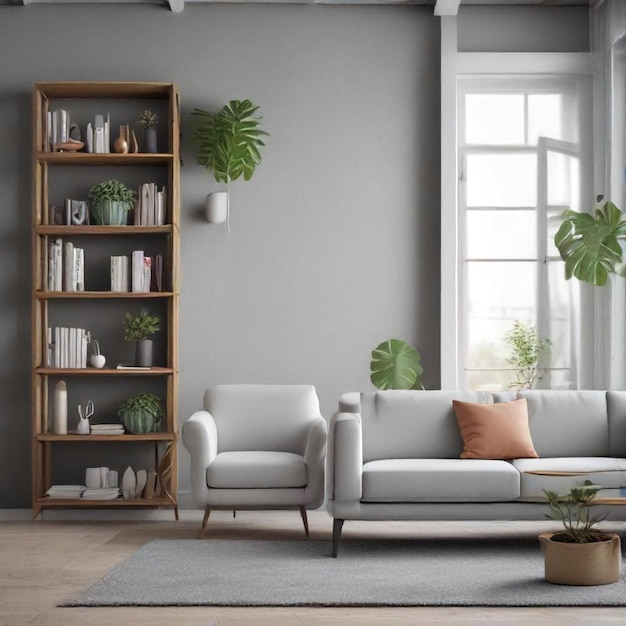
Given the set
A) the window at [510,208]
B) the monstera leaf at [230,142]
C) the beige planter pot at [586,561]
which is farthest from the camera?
the window at [510,208]

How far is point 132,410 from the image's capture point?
19.6 ft

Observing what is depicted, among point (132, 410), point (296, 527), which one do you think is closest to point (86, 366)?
point (132, 410)

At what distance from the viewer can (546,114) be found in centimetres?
654

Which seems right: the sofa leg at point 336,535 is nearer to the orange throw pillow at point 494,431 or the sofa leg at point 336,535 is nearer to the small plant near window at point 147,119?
the orange throw pillow at point 494,431

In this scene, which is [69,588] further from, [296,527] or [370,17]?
[370,17]

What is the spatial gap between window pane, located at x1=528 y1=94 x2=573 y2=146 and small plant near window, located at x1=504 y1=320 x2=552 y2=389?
4.28 feet

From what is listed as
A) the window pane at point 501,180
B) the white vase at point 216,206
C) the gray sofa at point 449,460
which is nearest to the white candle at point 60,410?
the white vase at point 216,206

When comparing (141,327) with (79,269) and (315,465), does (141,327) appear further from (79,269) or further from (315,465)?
(315,465)

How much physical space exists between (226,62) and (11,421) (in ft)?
9.01

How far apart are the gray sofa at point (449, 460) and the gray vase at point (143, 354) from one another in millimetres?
1466

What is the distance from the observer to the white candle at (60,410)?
6.02 meters

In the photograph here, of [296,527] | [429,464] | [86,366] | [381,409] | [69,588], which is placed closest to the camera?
[69,588]

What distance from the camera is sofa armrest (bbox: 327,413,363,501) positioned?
4652 mm

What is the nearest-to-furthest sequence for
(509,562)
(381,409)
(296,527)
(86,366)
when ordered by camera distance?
(509,562) < (381,409) < (296,527) < (86,366)
